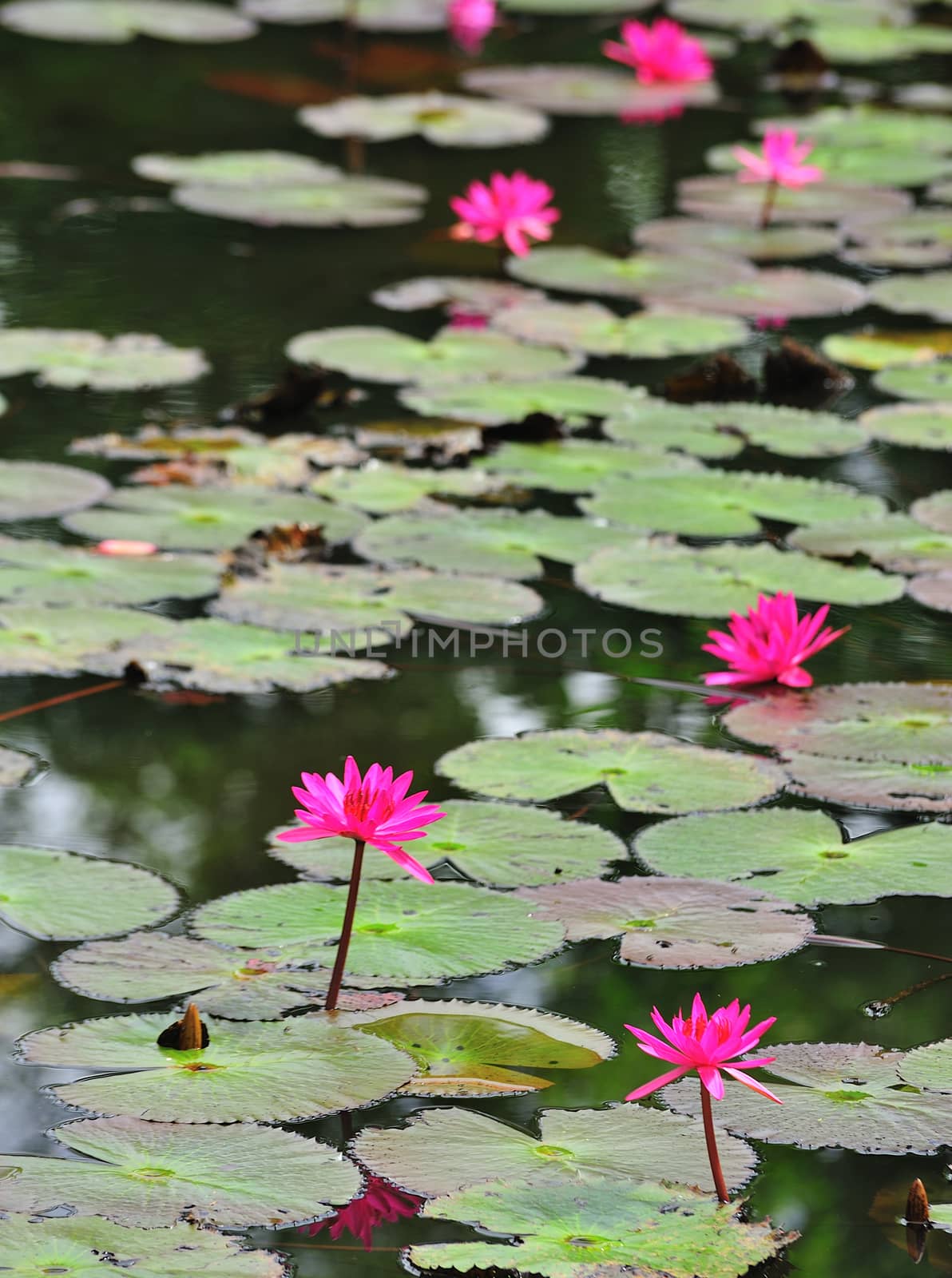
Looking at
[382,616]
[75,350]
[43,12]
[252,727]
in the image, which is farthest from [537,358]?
[43,12]

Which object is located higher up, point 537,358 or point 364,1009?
point 537,358

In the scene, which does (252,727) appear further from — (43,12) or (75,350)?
(43,12)

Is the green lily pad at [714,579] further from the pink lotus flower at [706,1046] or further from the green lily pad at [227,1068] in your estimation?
the pink lotus flower at [706,1046]

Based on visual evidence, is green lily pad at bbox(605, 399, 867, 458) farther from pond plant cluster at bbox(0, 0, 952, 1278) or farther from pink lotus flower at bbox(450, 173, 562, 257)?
pink lotus flower at bbox(450, 173, 562, 257)

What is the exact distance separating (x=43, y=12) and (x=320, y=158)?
1.75m

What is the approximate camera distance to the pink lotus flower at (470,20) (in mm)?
6625

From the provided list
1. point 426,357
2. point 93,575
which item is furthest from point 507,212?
point 93,575

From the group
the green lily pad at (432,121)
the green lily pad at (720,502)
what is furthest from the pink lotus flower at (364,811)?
the green lily pad at (432,121)

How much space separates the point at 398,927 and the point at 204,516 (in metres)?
1.25

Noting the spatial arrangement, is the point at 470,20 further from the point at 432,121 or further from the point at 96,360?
the point at 96,360

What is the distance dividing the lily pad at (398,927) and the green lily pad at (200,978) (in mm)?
30

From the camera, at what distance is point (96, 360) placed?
3584 mm

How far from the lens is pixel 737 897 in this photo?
1.90 metres

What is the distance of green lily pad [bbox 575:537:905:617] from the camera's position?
105 inches
